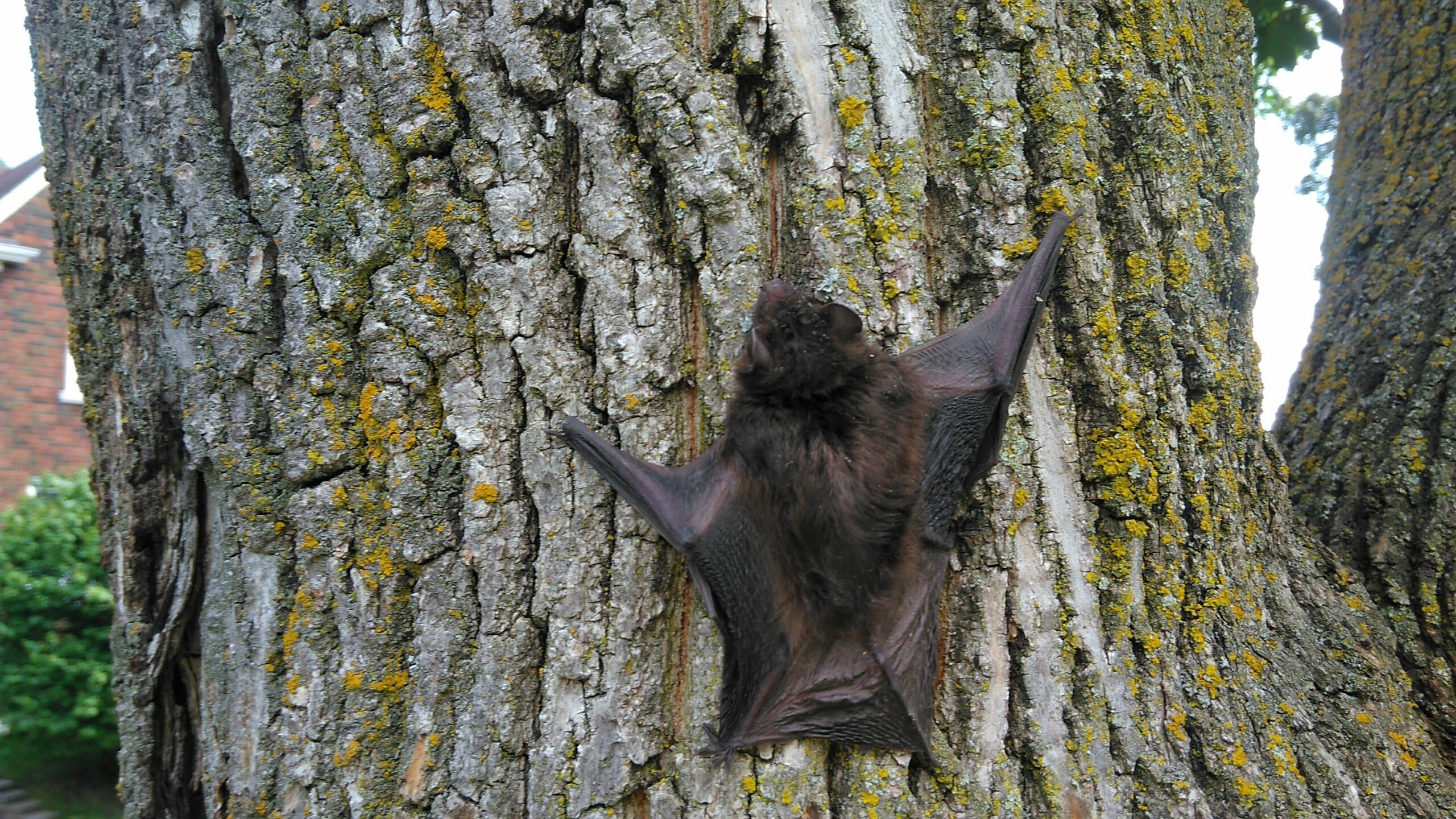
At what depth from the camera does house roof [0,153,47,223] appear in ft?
52.7

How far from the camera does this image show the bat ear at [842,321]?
74.8 inches

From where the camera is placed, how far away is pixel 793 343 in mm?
1923

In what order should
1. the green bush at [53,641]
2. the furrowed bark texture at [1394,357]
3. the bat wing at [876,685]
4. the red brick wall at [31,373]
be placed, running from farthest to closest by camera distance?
the red brick wall at [31,373] < the green bush at [53,641] < the furrowed bark texture at [1394,357] < the bat wing at [876,685]

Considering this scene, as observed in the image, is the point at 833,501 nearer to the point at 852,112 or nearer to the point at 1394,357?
the point at 852,112

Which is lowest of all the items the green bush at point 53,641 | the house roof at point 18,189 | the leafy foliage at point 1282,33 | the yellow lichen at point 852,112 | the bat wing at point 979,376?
the green bush at point 53,641

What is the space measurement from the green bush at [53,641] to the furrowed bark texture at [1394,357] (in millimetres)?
9514

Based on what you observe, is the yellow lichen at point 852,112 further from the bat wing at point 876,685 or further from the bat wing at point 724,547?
the bat wing at point 876,685

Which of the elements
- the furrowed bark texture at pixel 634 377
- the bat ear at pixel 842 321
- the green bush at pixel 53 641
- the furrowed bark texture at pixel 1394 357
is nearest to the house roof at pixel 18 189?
the green bush at pixel 53 641

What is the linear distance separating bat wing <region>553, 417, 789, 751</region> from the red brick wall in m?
17.5

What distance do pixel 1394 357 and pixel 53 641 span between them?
417 inches

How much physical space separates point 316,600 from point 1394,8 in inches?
160

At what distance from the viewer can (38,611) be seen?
800 centimetres

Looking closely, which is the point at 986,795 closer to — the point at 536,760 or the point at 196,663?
the point at 536,760

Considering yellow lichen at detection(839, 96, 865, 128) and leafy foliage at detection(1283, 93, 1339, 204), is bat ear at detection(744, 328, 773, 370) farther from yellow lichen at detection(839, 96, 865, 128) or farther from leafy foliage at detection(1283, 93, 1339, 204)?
leafy foliage at detection(1283, 93, 1339, 204)
